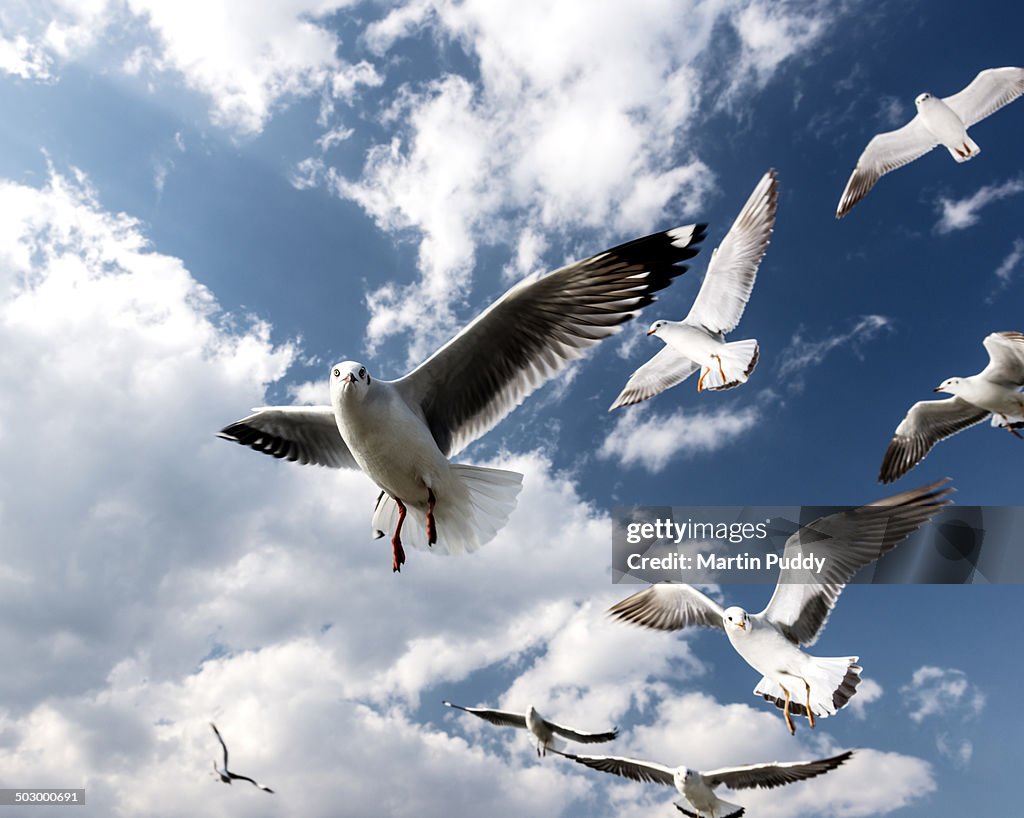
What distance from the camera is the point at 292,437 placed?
5.30 meters

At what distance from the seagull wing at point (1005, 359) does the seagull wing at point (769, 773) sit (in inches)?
130

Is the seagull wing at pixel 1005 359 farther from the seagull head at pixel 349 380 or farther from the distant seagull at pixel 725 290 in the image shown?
the seagull head at pixel 349 380

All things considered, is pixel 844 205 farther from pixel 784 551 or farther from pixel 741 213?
pixel 784 551

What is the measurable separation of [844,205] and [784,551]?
4.82 metres

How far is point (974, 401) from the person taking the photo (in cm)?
733

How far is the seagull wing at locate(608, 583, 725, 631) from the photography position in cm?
620

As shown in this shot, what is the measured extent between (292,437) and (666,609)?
2976mm

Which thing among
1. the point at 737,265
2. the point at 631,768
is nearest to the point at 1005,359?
the point at 737,265

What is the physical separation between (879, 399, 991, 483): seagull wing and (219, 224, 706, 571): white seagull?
4.94 meters

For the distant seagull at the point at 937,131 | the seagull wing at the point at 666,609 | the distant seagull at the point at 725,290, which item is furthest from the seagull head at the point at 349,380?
the distant seagull at the point at 937,131

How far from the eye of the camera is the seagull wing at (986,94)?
8.34 m

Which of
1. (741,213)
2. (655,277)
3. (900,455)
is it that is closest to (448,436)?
(655,277)

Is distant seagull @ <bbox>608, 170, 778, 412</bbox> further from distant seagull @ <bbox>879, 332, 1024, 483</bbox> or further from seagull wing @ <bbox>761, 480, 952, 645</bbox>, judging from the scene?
seagull wing @ <bbox>761, 480, 952, 645</bbox>

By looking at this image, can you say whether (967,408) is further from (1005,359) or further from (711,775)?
(711,775)
